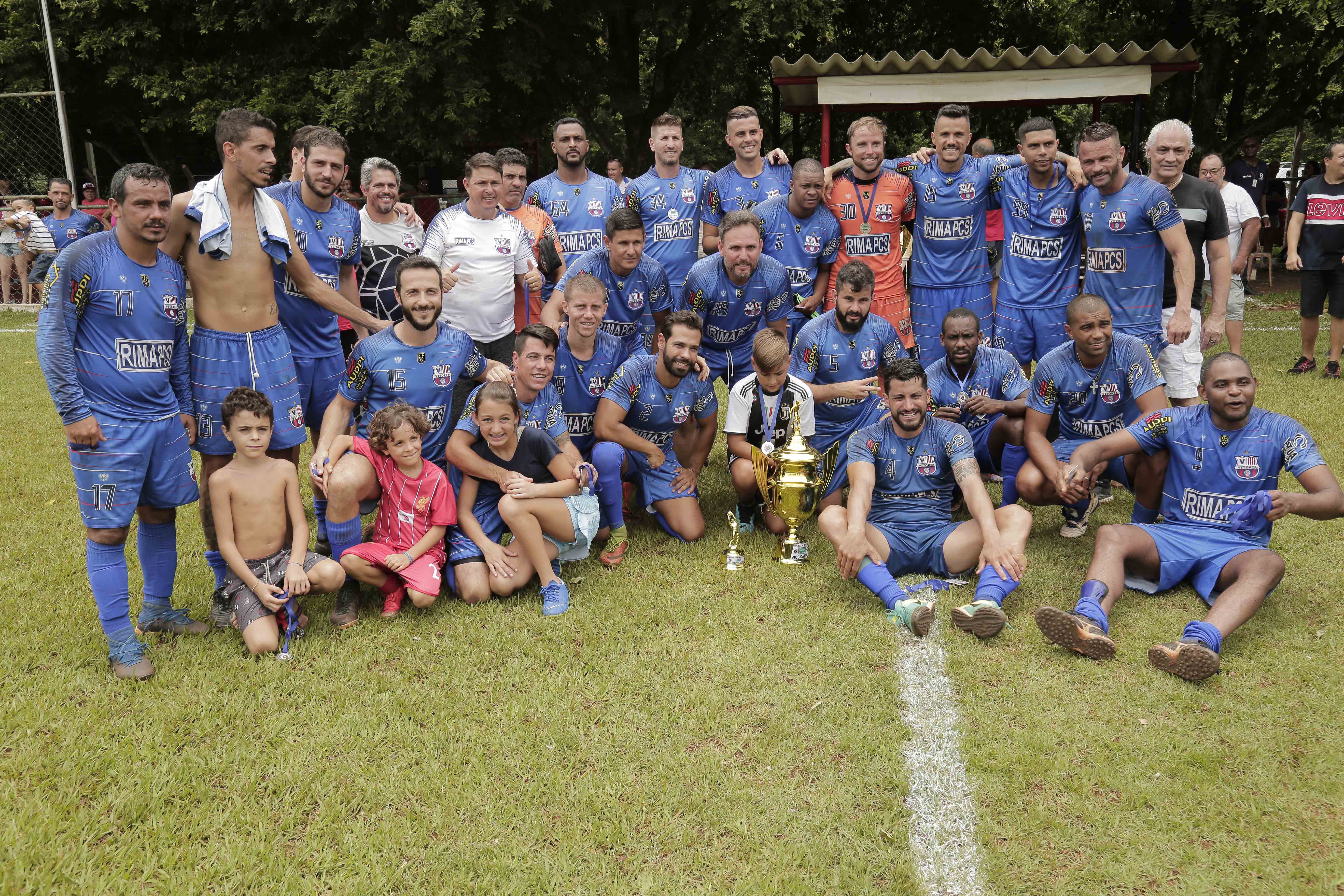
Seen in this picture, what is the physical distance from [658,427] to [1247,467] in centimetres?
303

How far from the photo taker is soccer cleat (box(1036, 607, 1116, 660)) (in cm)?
374

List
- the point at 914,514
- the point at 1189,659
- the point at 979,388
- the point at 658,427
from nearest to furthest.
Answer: the point at 1189,659
the point at 914,514
the point at 979,388
the point at 658,427

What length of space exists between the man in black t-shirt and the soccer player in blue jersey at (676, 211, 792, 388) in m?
5.69

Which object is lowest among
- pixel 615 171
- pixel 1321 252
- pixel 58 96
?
pixel 1321 252

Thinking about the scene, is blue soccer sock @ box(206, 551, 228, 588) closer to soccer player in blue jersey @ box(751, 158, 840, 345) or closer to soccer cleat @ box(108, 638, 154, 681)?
soccer cleat @ box(108, 638, 154, 681)

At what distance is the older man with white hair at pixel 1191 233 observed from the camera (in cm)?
586

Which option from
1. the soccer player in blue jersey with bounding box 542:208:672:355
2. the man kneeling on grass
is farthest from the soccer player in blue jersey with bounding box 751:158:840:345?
the man kneeling on grass

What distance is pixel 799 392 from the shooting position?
5.43m

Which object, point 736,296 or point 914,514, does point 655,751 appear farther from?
point 736,296

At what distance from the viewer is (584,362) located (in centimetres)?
550

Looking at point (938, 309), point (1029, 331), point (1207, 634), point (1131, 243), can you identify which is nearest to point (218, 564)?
point (1207, 634)

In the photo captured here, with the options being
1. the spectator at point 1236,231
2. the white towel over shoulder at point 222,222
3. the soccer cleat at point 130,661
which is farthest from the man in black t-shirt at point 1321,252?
the soccer cleat at point 130,661

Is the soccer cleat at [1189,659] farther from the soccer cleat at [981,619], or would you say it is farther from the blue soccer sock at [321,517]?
the blue soccer sock at [321,517]

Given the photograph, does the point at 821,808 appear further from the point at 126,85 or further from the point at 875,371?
the point at 126,85
